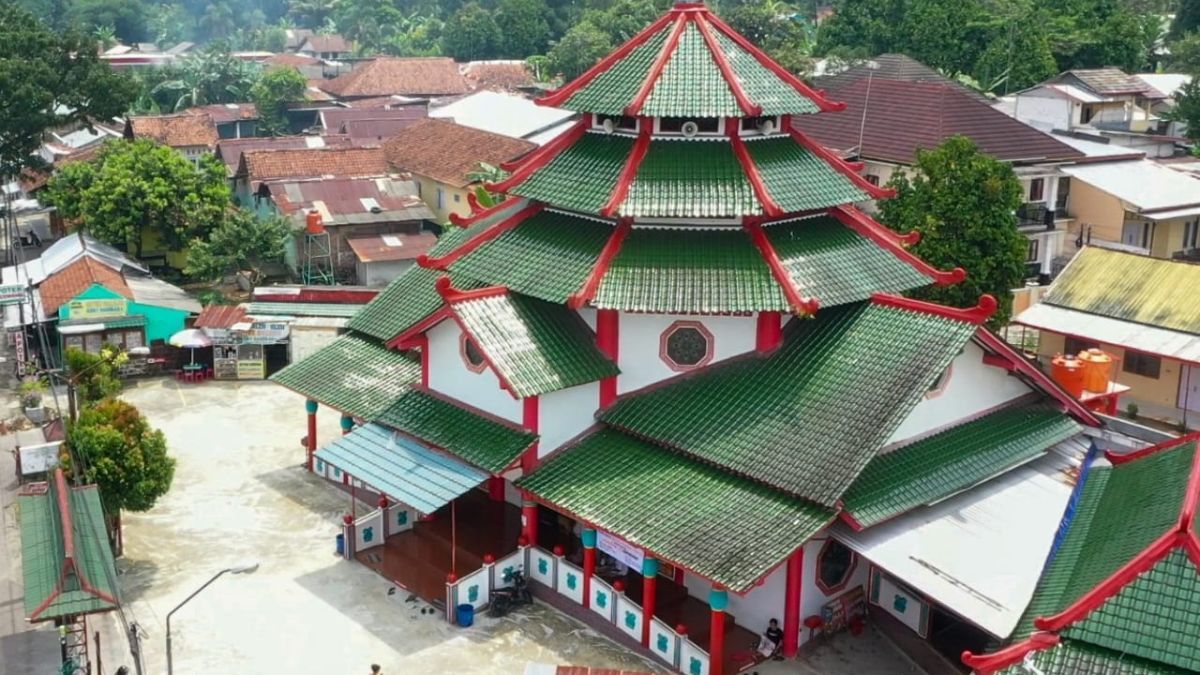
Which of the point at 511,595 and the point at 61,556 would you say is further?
the point at 511,595

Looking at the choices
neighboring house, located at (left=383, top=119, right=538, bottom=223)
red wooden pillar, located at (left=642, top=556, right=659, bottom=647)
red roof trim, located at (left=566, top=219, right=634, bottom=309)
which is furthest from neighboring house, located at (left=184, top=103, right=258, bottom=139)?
red wooden pillar, located at (left=642, top=556, right=659, bottom=647)

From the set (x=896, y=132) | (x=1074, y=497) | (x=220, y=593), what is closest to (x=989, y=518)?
(x=1074, y=497)

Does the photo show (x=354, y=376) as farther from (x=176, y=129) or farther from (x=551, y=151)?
(x=176, y=129)

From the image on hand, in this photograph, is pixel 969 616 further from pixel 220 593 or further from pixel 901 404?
pixel 220 593

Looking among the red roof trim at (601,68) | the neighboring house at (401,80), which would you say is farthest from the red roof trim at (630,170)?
the neighboring house at (401,80)

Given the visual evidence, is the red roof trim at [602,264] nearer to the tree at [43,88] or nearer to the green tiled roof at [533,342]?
the green tiled roof at [533,342]

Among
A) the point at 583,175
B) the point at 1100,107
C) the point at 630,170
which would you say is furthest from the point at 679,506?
the point at 1100,107

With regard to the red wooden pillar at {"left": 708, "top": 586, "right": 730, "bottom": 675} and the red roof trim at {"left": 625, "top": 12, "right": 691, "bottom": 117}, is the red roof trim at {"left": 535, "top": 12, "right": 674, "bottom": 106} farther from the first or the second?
the red wooden pillar at {"left": 708, "top": 586, "right": 730, "bottom": 675}
